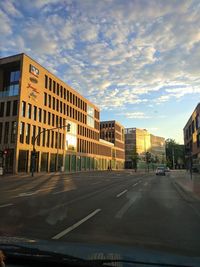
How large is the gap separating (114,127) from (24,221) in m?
118

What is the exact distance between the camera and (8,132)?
172 ft

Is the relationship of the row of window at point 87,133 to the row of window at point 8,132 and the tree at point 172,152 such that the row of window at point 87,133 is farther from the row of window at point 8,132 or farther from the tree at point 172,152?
the tree at point 172,152

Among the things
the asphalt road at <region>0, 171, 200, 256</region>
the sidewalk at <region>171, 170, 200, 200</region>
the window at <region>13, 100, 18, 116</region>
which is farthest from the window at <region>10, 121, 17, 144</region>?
the asphalt road at <region>0, 171, 200, 256</region>

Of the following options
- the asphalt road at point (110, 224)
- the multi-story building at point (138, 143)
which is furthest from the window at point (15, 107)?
the multi-story building at point (138, 143)

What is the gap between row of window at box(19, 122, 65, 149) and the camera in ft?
174

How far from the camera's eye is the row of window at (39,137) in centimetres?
5303

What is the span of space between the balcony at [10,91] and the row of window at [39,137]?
5.84 m

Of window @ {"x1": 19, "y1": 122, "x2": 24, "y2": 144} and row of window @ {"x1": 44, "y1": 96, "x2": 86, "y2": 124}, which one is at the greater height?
row of window @ {"x1": 44, "y1": 96, "x2": 86, "y2": 124}

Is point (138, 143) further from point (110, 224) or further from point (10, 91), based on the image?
point (110, 224)

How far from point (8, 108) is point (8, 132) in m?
4.46

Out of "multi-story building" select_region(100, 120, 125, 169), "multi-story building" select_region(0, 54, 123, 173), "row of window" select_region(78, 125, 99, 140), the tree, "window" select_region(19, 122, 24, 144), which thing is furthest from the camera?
the tree

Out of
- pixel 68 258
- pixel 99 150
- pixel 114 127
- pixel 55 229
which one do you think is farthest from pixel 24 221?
pixel 114 127

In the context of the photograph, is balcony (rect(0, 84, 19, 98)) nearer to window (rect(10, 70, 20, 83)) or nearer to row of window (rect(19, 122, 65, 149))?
window (rect(10, 70, 20, 83))

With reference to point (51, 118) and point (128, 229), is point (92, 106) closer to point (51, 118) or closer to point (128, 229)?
point (51, 118)
